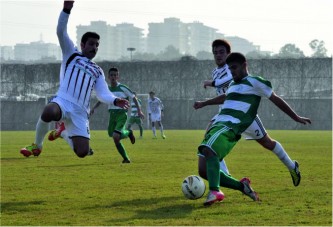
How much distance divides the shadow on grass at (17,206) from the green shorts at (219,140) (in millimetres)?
2522

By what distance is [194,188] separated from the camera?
10.1 meters

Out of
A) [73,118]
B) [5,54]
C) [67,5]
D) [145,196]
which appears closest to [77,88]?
[73,118]

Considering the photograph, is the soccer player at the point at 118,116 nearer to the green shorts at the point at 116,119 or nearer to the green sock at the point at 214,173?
the green shorts at the point at 116,119

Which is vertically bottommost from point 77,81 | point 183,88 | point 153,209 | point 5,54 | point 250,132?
point 5,54

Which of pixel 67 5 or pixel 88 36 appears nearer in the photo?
pixel 67 5

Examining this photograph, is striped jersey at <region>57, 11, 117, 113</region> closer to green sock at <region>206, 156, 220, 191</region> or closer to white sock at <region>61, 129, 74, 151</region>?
white sock at <region>61, 129, 74, 151</region>

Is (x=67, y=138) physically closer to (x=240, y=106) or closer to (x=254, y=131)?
(x=254, y=131)

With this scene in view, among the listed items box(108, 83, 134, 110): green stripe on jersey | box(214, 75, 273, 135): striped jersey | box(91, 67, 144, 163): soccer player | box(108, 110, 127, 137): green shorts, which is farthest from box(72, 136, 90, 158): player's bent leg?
box(108, 83, 134, 110): green stripe on jersey

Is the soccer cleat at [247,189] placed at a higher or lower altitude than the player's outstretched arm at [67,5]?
lower

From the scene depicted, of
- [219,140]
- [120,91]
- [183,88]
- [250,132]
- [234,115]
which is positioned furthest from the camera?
[183,88]

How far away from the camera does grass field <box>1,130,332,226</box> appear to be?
884cm

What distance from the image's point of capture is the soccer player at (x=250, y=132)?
10969 millimetres

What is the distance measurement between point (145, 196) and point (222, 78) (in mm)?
2556

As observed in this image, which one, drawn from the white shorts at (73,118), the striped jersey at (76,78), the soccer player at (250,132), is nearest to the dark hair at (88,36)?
the striped jersey at (76,78)
